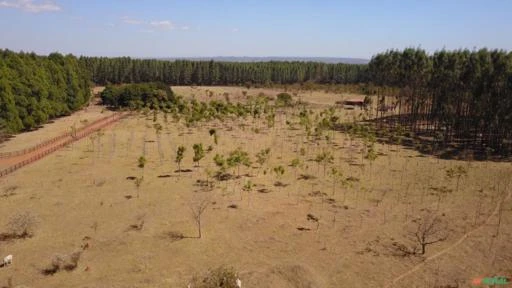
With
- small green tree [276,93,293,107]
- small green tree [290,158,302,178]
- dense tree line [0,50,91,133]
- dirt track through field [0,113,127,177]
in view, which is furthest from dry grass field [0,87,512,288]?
small green tree [276,93,293,107]

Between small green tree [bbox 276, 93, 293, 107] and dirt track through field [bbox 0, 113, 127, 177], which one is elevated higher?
small green tree [bbox 276, 93, 293, 107]

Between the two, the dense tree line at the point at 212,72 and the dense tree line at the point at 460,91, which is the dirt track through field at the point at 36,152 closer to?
the dense tree line at the point at 460,91

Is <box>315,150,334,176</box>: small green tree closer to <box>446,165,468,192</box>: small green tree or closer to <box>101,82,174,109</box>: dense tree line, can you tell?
<box>446,165,468,192</box>: small green tree

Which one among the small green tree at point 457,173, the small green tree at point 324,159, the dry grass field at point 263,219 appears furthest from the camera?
the small green tree at point 324,159

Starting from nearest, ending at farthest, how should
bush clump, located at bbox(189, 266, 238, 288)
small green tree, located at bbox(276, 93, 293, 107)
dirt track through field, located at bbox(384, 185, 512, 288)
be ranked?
bush clump, located at bbox(189, 266, 238, 288) → dirt track through field, located at bbox(384, 185, 512, 288) → small green tree, located at bbox(276, 93, 293, 107)

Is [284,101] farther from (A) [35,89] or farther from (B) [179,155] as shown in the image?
(B) [179,155]

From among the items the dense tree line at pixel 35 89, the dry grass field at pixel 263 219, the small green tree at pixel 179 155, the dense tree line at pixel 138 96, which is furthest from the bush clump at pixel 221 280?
the dense tree line at pixel 138 96
